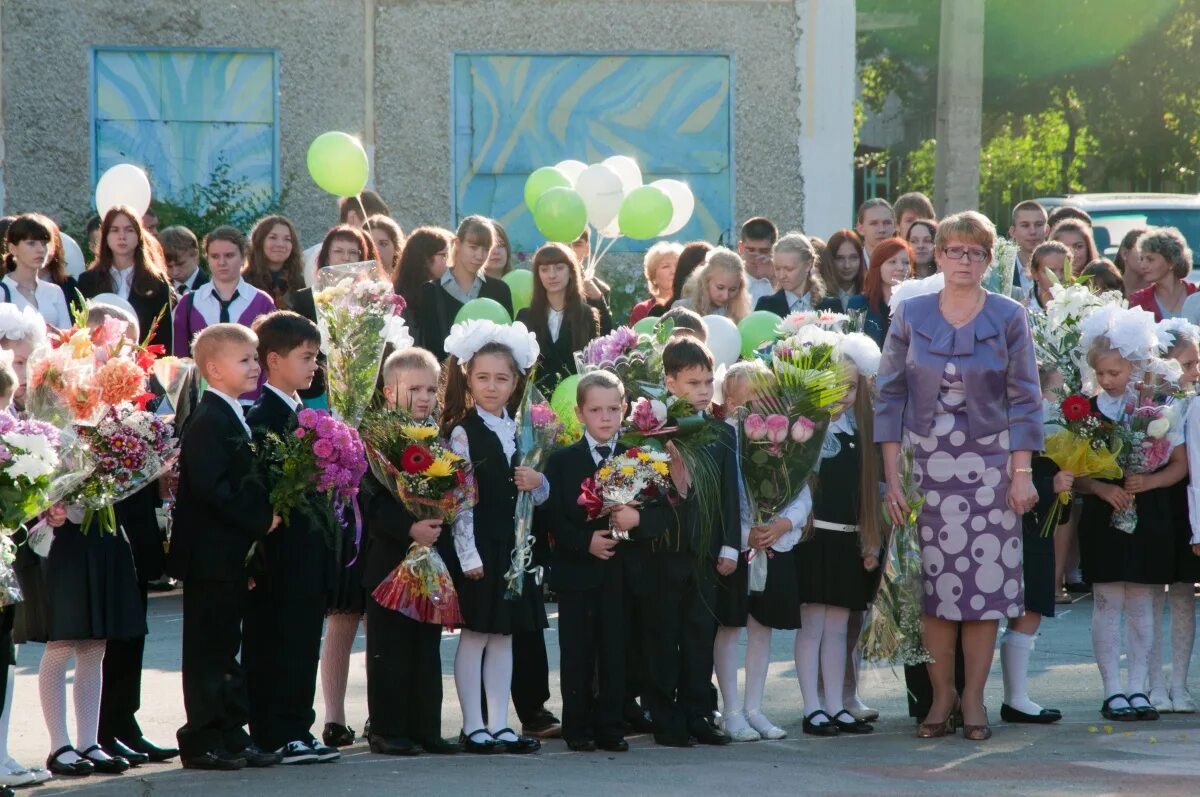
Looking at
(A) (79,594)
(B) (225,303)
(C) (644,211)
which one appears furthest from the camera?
(C) (644,211)

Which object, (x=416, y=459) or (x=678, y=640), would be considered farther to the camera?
(x=678, y=640)

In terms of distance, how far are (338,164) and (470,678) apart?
5827 mm

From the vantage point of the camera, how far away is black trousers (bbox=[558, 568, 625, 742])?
666cm

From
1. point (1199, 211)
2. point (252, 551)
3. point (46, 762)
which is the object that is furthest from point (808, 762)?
point (1199, 211)

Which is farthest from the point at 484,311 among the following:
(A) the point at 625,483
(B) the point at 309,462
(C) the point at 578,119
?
(C) the point at 578,119

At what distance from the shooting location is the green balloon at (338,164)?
11.6m

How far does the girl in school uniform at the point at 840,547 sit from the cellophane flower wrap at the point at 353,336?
1840 mm

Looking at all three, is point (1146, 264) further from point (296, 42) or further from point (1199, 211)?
point (296, 42)

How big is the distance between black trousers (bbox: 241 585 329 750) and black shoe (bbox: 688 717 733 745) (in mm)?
1472

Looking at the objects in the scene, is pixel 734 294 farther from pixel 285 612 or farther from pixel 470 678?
pixel 285 612

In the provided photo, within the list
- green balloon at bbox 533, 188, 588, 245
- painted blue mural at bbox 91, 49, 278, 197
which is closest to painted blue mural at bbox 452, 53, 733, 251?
painted blue mural at bbox 91, 49, 278, 197

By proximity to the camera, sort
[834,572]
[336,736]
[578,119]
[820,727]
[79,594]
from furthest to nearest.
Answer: [578,119] → [834,572] → [820,727] → [336,736] → [79,594]

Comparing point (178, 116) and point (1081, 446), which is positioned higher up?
point (178, 116)

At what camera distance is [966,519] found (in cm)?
679
